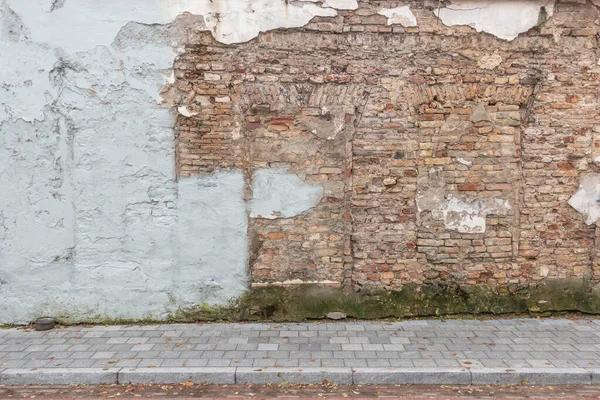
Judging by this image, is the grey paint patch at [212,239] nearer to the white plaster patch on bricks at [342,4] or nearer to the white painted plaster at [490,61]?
the white plaster patch on bricks at [342,4]

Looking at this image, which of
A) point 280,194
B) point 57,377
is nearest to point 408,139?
point 280,194

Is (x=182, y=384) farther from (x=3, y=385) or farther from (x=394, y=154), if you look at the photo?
(x=394, y=154)

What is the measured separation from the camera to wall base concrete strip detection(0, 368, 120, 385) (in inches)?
165

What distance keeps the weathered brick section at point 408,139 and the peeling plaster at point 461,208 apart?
0.06ft

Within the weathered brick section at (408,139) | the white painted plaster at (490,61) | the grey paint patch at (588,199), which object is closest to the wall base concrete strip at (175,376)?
the weathered brick section at (408,139)

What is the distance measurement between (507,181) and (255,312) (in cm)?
361

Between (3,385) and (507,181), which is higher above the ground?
(507,181)

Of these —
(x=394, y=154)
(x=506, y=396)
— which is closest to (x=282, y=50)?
(x=394, y=154)

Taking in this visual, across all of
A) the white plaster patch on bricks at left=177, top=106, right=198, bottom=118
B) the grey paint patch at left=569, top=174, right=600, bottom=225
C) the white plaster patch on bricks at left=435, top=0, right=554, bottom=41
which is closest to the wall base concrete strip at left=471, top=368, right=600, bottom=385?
the grey paint patch at left=569, top=174, right=600, bottom=225

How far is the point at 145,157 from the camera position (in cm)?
534

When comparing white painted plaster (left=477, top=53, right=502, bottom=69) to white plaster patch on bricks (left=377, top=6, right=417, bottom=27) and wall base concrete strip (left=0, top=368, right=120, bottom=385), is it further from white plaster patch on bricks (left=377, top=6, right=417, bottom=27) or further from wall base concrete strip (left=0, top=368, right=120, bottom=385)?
wall base concrete strip (left=0, top=368, right=120, bottom=385)

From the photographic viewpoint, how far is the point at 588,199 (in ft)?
18.3

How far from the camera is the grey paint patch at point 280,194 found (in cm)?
545

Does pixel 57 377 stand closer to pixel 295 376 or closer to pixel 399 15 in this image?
pixel 295 376
